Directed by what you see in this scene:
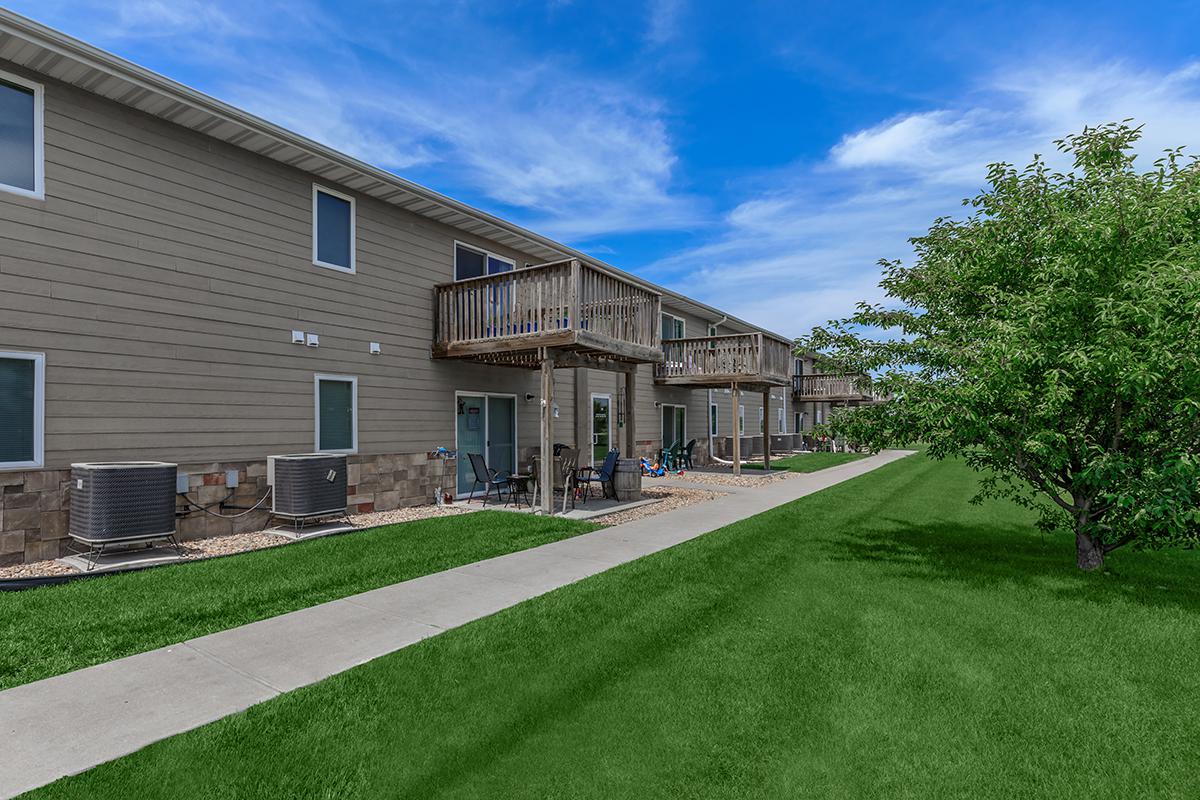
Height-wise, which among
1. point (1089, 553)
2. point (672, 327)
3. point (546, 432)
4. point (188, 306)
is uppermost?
point (672, 327)

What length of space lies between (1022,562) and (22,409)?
10819 millimetres

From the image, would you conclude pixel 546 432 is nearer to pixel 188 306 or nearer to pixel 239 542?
pixel 239 542

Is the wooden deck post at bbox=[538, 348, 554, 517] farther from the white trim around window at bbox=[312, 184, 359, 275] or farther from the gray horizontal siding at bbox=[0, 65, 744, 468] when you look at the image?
the white trim around window at bbox=[312, 184, 359, 275]

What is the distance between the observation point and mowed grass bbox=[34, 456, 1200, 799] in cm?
257

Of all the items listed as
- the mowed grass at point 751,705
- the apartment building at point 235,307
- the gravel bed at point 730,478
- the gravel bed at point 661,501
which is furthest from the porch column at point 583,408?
the mowed grass at point 751,705

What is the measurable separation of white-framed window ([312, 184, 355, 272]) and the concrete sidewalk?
223 inches

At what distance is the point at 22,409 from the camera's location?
608 cm

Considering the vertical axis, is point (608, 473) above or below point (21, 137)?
below

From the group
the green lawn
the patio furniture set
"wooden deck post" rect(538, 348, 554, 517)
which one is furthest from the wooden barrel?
the green lawn

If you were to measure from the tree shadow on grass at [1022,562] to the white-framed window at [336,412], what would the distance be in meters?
7.25

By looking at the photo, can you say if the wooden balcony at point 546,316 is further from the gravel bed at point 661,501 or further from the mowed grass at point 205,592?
the mowed grass at point 205,592

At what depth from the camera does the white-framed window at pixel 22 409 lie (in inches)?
235

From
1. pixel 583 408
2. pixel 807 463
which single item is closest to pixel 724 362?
pixel 583 408

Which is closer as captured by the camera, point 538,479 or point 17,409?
point 17,409
